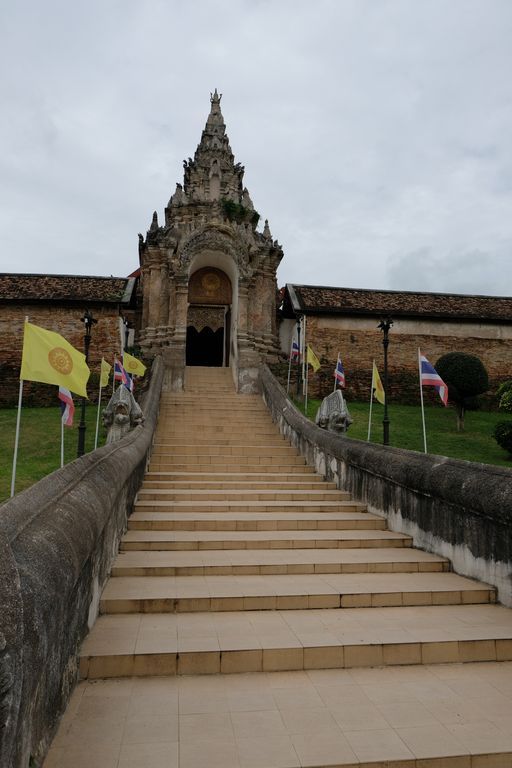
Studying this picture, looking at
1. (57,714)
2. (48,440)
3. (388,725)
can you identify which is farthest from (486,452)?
(57,714)

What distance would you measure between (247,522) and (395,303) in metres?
19.7

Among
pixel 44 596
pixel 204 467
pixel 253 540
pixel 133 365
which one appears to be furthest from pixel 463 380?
pixel 44 596

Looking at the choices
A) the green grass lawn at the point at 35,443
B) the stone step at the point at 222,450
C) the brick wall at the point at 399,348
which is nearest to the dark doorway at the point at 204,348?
the brick wall at the point at 399,348

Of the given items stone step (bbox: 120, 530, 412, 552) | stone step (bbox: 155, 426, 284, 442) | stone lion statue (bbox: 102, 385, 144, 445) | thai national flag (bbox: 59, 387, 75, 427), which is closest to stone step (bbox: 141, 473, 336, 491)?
stone lion statue (bbox: 102, 385, 144, 445)

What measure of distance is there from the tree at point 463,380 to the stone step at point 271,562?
44.2 feet

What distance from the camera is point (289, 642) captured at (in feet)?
12.2

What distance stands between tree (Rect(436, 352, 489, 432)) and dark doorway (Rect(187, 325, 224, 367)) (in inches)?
433

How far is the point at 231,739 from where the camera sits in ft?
9.13

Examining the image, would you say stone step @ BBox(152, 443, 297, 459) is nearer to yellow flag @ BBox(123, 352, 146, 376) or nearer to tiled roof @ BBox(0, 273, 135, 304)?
yellow flag @ BBox(123, 352, 146, 376)

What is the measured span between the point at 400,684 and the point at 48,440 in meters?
12.6

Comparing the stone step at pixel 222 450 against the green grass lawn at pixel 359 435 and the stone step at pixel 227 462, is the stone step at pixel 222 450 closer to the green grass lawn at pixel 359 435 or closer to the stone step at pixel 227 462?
the stone step at pixel 227 462

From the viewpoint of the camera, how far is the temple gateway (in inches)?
742

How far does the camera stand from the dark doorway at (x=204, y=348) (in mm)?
25516

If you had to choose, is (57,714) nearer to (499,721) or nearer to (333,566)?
(499,721)
